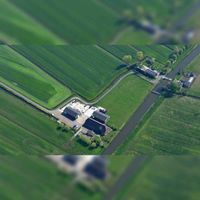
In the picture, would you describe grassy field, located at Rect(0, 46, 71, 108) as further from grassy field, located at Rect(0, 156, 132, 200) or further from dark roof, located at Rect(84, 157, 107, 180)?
grassy field, located at Rect(0, 156, 132, 200)

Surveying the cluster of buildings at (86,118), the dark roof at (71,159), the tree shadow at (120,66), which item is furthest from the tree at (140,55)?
the dark roof at (71,159)

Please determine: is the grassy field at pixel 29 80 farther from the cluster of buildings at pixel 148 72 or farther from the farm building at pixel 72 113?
the cluster of buildings at pixel 148 72

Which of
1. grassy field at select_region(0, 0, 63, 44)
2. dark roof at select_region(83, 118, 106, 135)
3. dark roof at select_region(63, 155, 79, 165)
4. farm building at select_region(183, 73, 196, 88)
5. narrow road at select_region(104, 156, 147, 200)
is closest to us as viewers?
narrow road at select_region(104, 156, 147, 200)

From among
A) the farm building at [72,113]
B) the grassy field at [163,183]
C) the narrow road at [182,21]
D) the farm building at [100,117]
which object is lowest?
the grassy field at [163,183]

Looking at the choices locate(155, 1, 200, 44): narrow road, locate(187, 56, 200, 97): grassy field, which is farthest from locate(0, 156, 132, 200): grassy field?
locate(187, 56, 200, 97): grassy field

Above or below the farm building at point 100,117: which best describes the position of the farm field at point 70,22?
above

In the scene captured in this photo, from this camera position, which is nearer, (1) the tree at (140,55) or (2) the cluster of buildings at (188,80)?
(2) the cluster of buildings at (188,80)

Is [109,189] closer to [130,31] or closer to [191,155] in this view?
[191,155]
